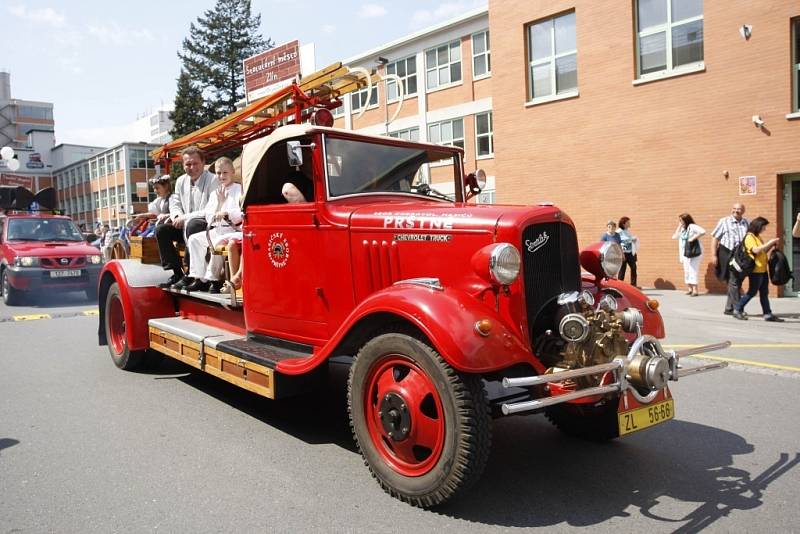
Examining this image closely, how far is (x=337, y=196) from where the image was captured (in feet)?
14.6

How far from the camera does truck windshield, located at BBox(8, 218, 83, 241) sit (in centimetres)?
1459

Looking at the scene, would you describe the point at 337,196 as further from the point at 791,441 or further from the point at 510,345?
the point at 791,441

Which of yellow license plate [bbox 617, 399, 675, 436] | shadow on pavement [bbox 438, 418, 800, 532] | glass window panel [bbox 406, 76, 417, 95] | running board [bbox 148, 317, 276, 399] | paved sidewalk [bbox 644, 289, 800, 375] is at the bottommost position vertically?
paved sidewalk [bbox 644, 289, 800, 375]

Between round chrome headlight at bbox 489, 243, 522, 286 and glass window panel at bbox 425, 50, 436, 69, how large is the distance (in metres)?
24.8

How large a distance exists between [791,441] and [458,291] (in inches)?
105

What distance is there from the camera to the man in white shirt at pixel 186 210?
659 centimetres

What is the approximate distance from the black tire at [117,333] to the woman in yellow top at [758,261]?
877cm

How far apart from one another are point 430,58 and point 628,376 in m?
25.4

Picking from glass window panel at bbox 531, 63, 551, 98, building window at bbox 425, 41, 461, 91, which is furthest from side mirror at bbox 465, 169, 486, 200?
building window at bbox 425, 41, 461, 91

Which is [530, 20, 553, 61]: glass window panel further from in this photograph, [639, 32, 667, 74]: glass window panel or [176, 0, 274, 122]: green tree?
[176, 0, 274, 122]: green tree

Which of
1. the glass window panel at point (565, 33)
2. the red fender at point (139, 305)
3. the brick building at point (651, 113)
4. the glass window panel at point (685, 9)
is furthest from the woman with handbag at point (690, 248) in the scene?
the red fender at point (139, 305)

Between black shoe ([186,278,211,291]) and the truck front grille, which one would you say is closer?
the truck front grille

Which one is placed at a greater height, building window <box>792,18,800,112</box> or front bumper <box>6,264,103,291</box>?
building window <box>792,18,800,112</box>

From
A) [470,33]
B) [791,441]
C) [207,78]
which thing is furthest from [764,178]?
[207,78]
